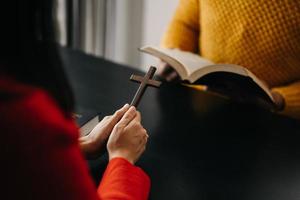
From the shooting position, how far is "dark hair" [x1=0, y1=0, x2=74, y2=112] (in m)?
0.45

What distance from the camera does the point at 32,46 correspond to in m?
0.47

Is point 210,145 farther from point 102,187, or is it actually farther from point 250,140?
point 102,187

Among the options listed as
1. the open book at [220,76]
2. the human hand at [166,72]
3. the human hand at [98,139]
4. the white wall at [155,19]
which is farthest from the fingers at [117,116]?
the white wall at [155,19]

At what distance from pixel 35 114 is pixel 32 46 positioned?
0.07m

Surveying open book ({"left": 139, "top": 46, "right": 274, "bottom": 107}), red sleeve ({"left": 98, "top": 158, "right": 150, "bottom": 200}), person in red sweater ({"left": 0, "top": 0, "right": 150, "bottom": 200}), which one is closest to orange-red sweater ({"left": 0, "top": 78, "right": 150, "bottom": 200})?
person in red sweater ({"left": 0, "top": 0, "right": 150, "bottom": 200})

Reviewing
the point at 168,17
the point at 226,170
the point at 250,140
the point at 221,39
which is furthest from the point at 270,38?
the point at 168,17

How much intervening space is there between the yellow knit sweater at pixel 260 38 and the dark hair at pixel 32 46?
0.72 m

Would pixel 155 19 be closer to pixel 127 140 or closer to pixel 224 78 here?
pixel 224 78

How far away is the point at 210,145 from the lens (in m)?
0.91

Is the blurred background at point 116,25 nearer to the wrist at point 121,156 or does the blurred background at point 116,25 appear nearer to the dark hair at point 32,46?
the wrist at point 121,156

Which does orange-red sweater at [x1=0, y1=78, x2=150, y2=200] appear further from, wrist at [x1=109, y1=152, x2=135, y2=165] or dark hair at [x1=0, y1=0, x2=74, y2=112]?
wrist at [x1=109, y1=152, x2=135, y2=165]

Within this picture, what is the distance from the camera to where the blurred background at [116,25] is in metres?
2.07

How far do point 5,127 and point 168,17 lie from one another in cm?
181

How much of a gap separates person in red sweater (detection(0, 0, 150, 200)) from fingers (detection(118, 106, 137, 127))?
0.88 feet
